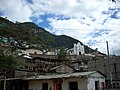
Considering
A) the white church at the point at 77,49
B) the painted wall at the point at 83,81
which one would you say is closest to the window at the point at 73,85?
the painted wall at the point at 83,81

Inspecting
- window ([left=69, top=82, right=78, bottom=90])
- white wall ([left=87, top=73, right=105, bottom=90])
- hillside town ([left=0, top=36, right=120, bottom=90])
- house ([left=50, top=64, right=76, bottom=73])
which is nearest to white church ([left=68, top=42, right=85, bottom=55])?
hillside town ([left=0, top=36, right=120, bottom=90])

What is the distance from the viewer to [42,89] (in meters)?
26.2

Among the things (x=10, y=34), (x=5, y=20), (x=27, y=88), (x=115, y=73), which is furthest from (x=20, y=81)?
(x=115, y=73)

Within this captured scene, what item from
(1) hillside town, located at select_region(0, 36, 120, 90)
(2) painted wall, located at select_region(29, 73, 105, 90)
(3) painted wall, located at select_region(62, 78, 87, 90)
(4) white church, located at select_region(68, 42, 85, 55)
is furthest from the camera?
(4) white church, located at select_region(68, 42, 85, 55)

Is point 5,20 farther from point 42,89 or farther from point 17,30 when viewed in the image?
point 42,89

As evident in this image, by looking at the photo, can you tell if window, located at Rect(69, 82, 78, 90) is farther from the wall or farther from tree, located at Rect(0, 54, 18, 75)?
tree, located at Rect(0, 54, 18, 75)

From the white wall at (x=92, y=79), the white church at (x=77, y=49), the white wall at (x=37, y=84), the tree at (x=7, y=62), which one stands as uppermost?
the white church at (x=77, y=49)

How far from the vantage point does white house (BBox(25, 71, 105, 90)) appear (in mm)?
22281

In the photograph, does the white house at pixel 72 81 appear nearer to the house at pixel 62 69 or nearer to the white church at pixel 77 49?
the house at pixel 62 69

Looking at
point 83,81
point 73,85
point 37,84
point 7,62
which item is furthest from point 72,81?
point 7,62

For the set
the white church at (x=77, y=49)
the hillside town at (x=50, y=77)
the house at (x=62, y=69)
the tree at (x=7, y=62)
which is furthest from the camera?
the white church at (x=77, y=49)

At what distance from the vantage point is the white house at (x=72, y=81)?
22.3 metres

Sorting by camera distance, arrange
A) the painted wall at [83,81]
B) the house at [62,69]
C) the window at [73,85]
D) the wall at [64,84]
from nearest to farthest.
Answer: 1. the painted wall at [83,81]
2. the wall at [64,84]
3. the window at [73,85]
4. the house at [62,69]

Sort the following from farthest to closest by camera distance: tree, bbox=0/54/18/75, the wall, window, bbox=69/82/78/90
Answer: tree, bbox=0/54/18/75, window, bbox=69/82/78/90, the wall
